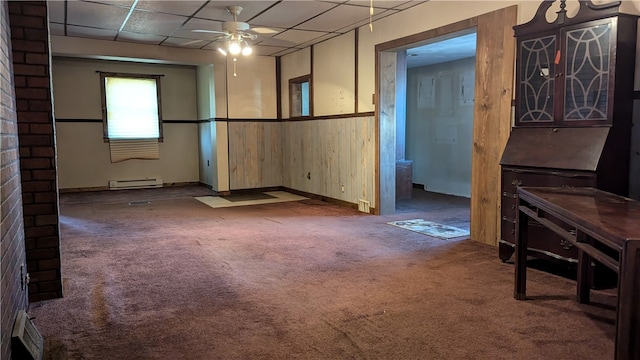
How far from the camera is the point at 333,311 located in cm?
275

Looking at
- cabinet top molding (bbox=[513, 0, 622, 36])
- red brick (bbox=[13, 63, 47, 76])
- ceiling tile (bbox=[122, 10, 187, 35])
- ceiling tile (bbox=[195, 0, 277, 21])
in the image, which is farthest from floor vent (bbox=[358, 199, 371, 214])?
red brick (bbox=[13, 63, 47, 76])

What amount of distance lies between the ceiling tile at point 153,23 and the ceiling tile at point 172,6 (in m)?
0.20

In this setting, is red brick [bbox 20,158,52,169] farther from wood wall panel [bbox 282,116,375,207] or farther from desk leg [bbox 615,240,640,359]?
wood wall panel [bbox 282,116,375,207]

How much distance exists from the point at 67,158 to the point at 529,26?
26.5 feet

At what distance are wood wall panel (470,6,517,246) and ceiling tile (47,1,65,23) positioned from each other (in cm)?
447

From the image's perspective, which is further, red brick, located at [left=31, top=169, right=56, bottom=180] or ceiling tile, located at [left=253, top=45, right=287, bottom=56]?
ceiling tile, located at [left=253, top=45, right=287, bottom=56]

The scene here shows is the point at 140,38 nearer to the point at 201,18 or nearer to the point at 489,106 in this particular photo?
the point at 201,18

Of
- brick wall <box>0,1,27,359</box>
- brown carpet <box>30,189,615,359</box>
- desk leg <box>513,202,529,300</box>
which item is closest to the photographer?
brick wall <box>0,1,27,359</box>

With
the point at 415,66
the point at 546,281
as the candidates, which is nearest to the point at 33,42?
the point at 546,281

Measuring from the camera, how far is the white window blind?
861cm

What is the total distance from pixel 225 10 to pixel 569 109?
3.79 metres

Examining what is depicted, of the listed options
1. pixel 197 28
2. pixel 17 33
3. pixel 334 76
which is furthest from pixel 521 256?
pixel 197 28

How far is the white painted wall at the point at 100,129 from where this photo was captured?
27.2 ft

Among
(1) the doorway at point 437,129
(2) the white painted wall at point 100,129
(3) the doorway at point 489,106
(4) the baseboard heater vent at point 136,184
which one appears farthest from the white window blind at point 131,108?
(3) the doorway at point 489,106
